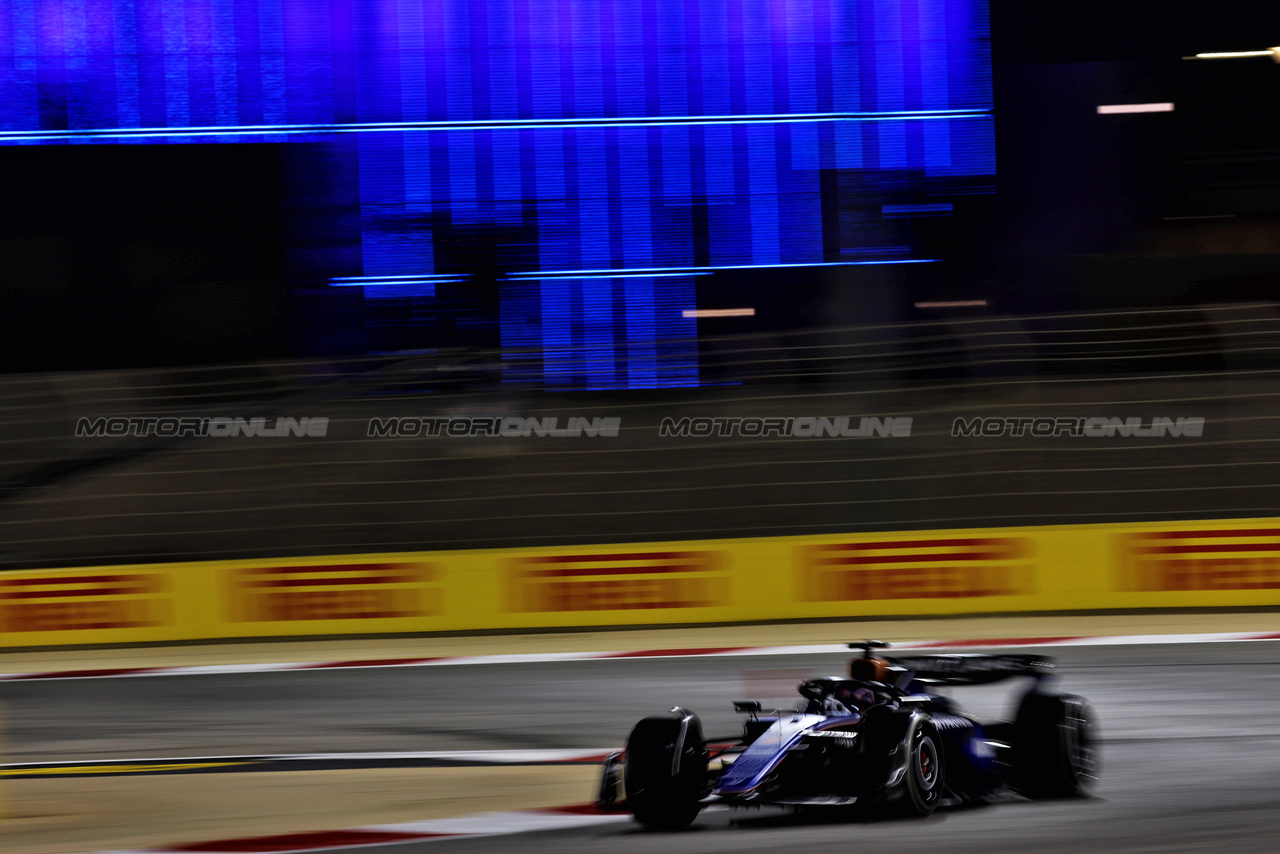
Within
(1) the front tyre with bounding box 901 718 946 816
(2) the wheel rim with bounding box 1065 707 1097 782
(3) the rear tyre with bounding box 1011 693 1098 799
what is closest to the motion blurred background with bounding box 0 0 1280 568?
(2) the wheel rim with bounding box 1065 707 1097 782

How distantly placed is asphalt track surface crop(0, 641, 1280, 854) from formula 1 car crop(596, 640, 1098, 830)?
116 mm

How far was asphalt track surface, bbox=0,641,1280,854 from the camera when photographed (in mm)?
5312

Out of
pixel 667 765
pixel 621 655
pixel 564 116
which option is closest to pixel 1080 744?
pixel 667 765

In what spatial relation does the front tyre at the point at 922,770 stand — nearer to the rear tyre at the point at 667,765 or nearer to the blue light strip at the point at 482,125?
the rear tyre at the point at 667,765

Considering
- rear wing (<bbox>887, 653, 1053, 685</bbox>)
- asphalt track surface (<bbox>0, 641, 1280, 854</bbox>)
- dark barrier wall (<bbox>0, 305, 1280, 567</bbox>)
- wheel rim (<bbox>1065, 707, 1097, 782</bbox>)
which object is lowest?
asphalt track surface (<bbox>0, 641, 1280, 854</bbox>)

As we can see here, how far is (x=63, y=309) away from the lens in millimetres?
17844

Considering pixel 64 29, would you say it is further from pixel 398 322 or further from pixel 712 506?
pixel 712 506

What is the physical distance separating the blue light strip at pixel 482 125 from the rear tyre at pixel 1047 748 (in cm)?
1181

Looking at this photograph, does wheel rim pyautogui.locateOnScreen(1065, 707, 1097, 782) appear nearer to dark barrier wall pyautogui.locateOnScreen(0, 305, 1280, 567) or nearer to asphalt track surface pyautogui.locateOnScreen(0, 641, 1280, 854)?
asphalt track surface pyautogui.locateOnScreen(0, 641, 1280, 854)

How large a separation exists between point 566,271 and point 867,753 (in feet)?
40.0

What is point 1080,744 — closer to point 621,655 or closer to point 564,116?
point 621,655

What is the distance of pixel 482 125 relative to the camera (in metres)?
17.0

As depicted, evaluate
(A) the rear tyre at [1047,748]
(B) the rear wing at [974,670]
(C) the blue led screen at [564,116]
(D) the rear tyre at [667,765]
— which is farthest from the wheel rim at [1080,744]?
(C) the blue led screen at [564,116]

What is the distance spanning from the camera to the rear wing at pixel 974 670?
223 inches
